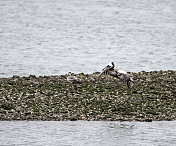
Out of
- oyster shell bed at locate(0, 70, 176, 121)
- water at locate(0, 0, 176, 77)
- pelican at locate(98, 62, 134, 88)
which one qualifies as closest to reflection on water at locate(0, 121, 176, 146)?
oyster shell bed at locate(0, 70, 176, 121)

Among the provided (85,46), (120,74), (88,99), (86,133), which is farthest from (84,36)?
(86,133)

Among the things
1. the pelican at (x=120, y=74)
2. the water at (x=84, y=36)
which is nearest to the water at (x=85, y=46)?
the water at (x=84, y=36)

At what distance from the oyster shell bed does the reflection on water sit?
47cm

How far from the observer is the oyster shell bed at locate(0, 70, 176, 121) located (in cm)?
2845

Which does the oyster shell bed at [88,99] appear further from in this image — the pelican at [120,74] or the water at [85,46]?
the water at [85,46]

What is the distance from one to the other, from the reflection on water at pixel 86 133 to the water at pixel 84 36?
14.0 m

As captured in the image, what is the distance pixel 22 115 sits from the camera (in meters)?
28.1

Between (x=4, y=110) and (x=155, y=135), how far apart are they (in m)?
6.54

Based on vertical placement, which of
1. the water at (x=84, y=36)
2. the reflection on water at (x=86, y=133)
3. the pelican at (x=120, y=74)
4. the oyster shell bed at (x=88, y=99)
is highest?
the water at (x=84, y=36)

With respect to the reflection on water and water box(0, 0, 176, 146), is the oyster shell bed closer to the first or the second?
the reflection on water

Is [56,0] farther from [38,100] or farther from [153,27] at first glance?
[38,100]

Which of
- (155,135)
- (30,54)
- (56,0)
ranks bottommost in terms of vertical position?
(155,135)

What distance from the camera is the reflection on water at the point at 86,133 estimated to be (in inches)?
1025

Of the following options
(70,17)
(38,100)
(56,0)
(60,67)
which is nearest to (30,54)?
(60,67)
